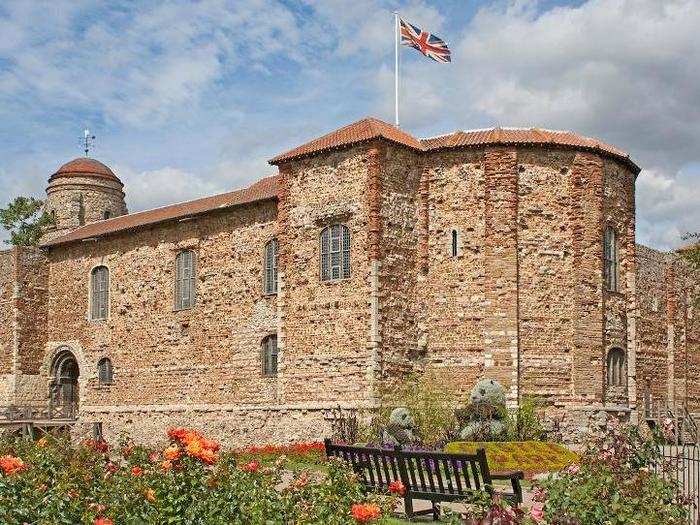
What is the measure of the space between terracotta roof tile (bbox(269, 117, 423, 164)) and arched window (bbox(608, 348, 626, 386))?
25.4 ft

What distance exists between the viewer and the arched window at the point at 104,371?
33.5 meters

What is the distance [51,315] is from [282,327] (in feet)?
44.4

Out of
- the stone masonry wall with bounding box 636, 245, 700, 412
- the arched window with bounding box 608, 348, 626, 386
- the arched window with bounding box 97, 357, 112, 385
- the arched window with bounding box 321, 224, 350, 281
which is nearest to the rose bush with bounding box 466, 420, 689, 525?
the arched window with bounding box 321, 224, 350, 281

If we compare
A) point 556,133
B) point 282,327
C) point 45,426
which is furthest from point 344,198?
point 45,426

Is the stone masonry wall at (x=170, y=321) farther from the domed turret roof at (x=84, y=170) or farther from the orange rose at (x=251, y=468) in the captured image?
the orange rose at (x=251, y=468)

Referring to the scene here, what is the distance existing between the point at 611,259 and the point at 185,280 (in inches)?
523

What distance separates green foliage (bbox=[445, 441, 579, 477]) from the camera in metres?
18.7

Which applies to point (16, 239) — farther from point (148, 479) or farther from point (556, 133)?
point (148, 479)

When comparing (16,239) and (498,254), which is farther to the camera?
(16,239)

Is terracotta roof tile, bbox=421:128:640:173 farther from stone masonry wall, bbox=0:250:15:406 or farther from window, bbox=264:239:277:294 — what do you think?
stone masonry wall, bbox=0:250:15:406

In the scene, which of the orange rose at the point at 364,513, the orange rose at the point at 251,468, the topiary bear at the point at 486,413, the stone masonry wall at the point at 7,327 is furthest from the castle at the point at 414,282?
the orange rose at the point at 364,513

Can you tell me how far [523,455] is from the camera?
19.5 meters

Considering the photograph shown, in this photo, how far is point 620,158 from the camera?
2703 cm

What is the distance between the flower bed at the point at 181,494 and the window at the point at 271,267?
62.4 ft
